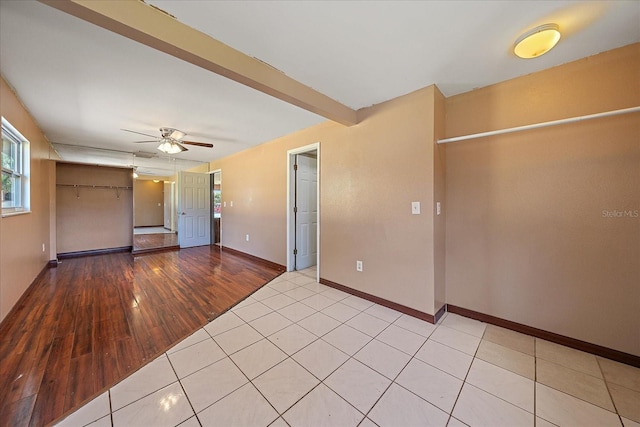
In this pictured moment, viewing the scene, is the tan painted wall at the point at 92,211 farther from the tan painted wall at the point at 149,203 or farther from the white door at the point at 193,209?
the tan painted wall at the point at 149,203

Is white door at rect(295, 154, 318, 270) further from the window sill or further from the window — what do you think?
the window

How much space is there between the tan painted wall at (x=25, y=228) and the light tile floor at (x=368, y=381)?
6.81ft

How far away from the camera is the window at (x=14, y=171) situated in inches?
99.4

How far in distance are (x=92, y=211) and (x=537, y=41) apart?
7746 millimetres

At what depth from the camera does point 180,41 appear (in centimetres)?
153

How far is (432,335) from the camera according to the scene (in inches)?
84.1

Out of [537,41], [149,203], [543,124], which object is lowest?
[149,203]

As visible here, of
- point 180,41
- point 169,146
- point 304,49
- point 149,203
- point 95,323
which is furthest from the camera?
point 149,203

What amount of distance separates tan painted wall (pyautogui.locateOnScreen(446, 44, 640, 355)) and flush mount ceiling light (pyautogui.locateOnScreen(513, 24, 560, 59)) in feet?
1.77

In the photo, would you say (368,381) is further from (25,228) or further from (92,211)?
(92,211)

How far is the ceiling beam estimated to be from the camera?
126cm

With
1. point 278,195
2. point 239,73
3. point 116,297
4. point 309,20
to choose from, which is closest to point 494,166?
point 309,20

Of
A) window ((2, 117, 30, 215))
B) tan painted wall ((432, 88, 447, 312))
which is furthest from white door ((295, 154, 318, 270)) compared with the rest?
window ((2, 117, 30, 215))

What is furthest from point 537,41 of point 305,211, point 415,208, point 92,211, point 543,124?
point 92,211
